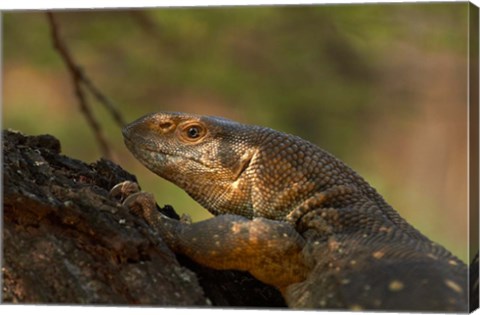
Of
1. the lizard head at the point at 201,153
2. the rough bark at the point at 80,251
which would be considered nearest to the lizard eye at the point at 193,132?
the lizard head at the point at 201,153

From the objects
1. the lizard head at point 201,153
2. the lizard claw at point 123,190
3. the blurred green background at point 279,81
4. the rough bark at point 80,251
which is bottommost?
the rough bark at point 80,251

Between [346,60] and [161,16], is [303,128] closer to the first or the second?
[346,60]

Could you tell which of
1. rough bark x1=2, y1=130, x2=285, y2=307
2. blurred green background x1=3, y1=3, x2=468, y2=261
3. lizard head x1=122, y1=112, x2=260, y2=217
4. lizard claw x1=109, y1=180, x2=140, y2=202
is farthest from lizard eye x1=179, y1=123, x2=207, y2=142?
blurred green background x1=3, y1=3, x2=468, y2=261

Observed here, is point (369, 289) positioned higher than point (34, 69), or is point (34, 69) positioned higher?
point (34, 69)

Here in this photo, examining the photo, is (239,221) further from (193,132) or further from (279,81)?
(279,81)

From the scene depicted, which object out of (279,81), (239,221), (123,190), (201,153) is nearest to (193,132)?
(201,153)

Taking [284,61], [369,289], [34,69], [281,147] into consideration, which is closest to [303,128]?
[284,61]

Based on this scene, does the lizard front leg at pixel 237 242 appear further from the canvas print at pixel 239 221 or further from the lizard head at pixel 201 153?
the lizard head at pixel 201 153
